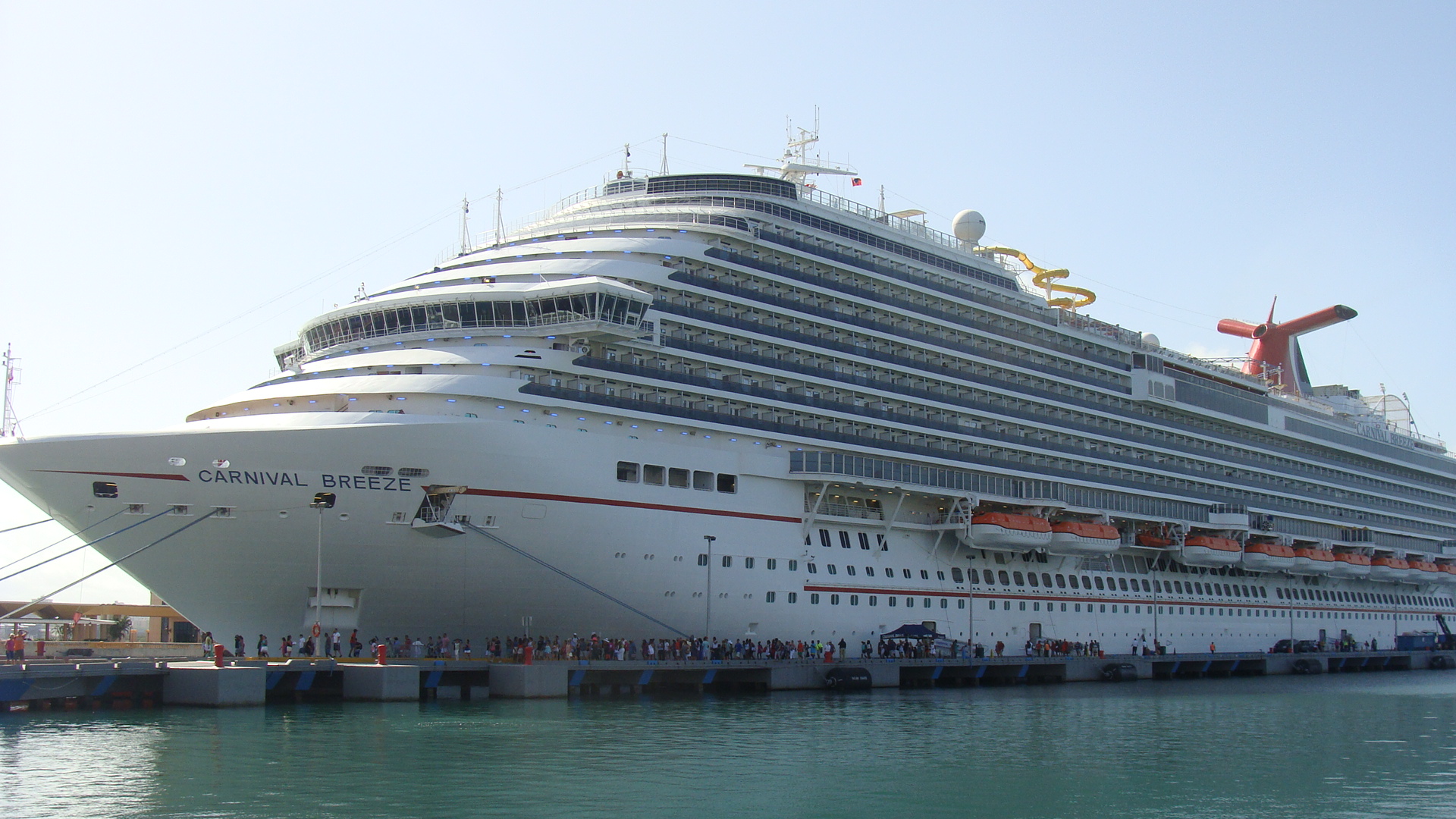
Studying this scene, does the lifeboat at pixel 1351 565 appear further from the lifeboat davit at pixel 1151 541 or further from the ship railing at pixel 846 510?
the ship railing at pixel 846 510

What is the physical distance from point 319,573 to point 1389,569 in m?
67.7

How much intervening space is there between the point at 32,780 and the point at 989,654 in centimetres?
3559

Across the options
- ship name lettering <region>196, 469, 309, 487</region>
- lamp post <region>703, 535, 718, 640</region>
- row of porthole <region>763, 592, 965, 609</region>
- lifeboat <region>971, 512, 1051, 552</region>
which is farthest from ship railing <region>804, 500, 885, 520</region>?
ship name lettering <region>196, 469, 309, 487</region>

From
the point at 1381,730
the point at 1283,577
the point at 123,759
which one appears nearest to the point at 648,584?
the point at 123,759

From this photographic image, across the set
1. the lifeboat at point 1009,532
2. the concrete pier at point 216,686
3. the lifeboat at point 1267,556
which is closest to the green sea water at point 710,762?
the concrete pier at point 216,686

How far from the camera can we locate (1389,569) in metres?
76.9

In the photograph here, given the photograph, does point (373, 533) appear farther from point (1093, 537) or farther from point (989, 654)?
point (1093, 537)

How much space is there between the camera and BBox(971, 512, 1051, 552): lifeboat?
4800cm

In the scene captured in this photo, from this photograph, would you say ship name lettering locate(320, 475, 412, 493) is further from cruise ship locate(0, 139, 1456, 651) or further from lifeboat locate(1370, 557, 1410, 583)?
lifeboat locate(1370, 557, 1410, 583)

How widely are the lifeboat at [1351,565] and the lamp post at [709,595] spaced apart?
47.4 metres

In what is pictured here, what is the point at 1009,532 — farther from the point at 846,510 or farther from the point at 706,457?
the point at 706,457

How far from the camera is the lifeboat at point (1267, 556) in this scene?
65125 millimetres

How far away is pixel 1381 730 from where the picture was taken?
113 ft

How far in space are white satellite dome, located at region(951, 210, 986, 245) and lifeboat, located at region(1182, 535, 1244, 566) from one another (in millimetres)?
18334
